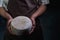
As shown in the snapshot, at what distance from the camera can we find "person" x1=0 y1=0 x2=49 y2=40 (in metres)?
1.14

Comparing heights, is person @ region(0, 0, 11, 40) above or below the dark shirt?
below

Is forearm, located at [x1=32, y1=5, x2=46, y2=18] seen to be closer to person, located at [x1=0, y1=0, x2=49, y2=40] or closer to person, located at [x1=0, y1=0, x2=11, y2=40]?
person, located at [x1=0, y1=0, x2=49, y2=40]

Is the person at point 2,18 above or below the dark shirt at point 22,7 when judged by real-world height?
below

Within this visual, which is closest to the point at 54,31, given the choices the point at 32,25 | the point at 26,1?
the point at 32,25

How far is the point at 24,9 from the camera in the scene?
3.74 ft

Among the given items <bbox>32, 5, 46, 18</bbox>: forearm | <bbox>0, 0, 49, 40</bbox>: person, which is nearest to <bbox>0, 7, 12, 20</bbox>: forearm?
<bbox>0, 0, 49, 40</bbox>: person

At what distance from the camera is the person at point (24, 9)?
114cm

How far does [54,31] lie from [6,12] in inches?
14.3

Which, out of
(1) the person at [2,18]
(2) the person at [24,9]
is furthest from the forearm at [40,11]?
(1) the person at [2,18]

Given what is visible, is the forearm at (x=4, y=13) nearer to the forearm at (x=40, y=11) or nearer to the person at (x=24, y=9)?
the person at (x=24, y=9)

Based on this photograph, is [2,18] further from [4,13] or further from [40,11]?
[40,11]

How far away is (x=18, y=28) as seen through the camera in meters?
0.96

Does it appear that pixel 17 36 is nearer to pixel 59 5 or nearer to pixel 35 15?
pixel 35 15

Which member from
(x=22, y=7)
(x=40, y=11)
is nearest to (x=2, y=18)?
(x=22, y=7)
